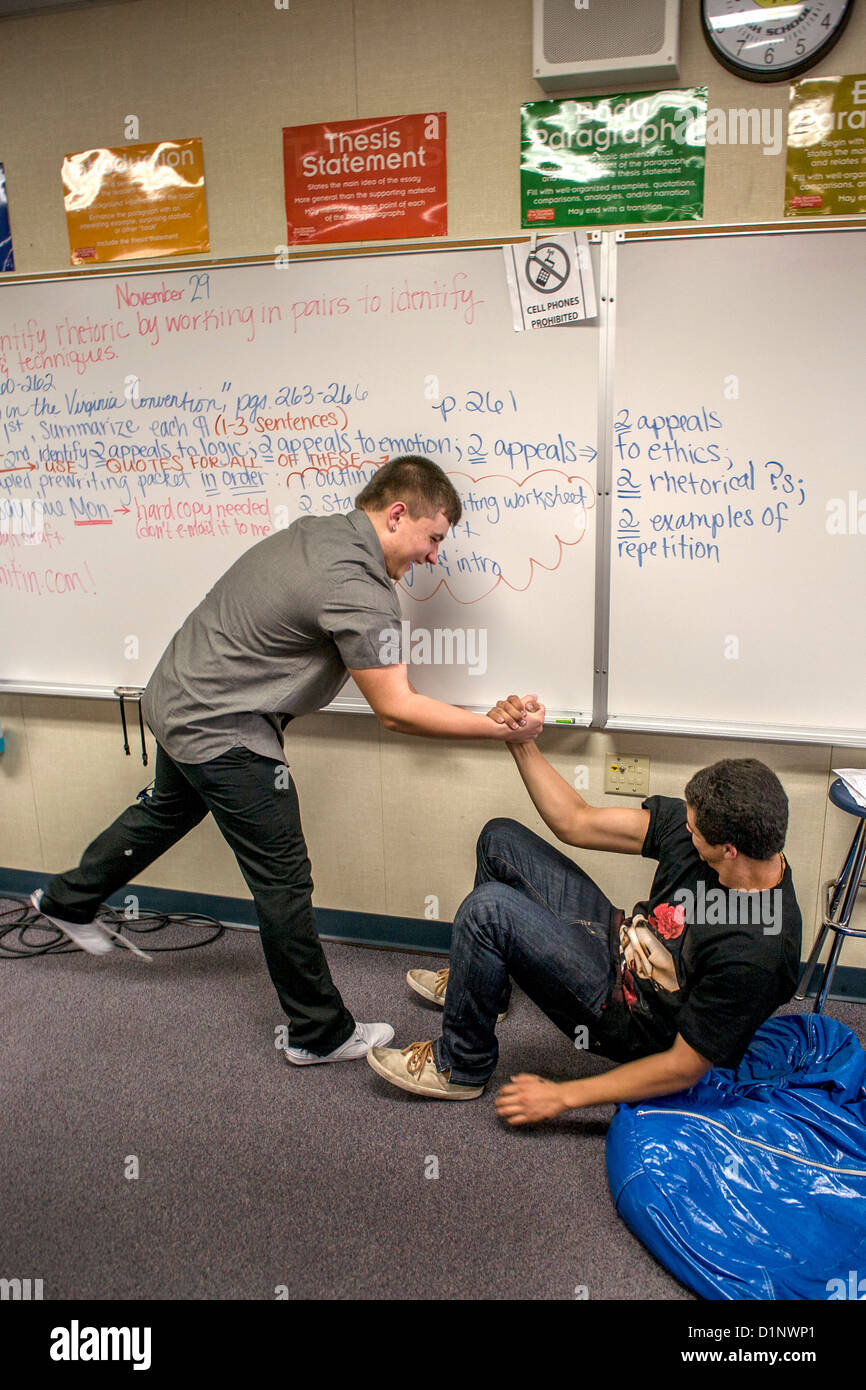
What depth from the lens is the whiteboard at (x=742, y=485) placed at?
193cm

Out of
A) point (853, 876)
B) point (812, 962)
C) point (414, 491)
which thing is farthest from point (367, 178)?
point (812, 962)

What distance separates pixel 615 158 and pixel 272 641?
1310 millimetres

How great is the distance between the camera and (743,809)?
144cm

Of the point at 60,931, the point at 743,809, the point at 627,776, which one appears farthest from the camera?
the point at 60,931

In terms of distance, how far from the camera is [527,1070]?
2043 millimetres

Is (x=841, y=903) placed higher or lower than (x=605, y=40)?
lower

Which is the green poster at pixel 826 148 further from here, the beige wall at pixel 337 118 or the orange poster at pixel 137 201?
the orange poster at pixel 137 201

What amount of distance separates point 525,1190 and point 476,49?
2.44 meters

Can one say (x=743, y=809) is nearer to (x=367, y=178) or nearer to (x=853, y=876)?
(x=853, y=876)

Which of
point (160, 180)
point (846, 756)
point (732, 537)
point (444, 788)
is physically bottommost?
point (444, 788)

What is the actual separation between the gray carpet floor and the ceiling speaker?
2.19 metres

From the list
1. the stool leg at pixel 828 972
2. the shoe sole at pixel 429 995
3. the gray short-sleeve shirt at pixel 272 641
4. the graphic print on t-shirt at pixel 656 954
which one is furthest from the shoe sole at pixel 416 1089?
the stool leg at pixel 828 972
